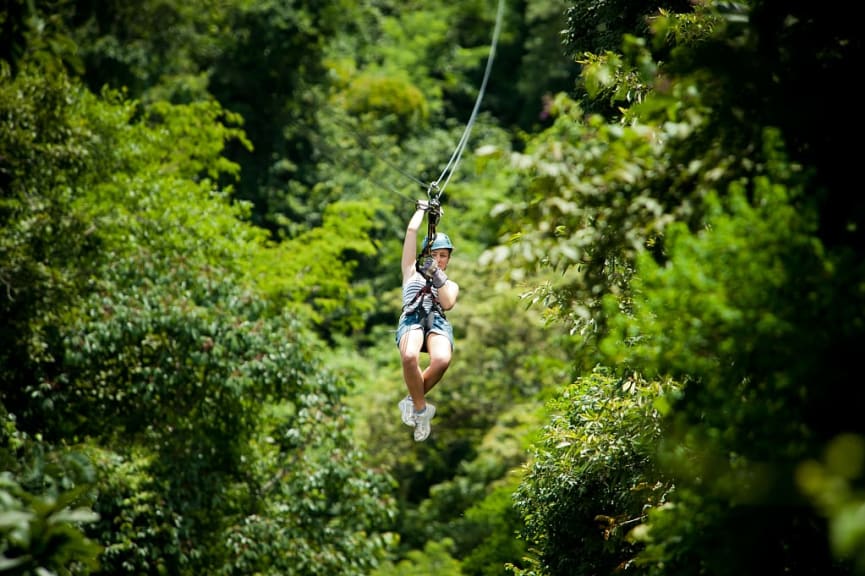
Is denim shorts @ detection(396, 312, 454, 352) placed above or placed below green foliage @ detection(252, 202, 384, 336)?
below

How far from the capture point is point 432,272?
18.8 feet

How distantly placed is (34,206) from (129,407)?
2.18 meters

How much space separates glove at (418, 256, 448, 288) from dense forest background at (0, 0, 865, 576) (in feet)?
1.33

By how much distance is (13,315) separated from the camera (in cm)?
935

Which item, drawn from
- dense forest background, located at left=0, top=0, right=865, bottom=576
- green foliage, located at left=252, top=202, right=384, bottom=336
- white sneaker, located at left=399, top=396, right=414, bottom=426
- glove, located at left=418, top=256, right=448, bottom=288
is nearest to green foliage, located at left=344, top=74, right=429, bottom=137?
dense forest background, located at left=0, top=0, right=865, bottom=576

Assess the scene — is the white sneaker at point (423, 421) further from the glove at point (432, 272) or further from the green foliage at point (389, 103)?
the green foliage at point (389, 103)

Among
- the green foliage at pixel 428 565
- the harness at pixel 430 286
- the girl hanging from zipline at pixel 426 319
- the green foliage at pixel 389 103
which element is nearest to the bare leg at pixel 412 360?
the girl hanging from zipline at pixel 426 319

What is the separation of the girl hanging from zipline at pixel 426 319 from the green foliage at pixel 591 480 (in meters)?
0.97

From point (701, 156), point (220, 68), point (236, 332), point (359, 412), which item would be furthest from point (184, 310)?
point (220, 68)

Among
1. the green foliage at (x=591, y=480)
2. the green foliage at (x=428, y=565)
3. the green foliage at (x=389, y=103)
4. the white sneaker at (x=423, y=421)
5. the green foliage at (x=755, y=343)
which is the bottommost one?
the green foliage at (x=755, y=343)

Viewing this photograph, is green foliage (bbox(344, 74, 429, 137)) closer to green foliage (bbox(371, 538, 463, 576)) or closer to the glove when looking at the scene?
green foliage (bbox(371, 538, 463, 576))

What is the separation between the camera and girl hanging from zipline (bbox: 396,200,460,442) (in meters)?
5.73

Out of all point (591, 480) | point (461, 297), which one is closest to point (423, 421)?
point (591, 480)

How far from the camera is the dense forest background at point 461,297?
3250mm
